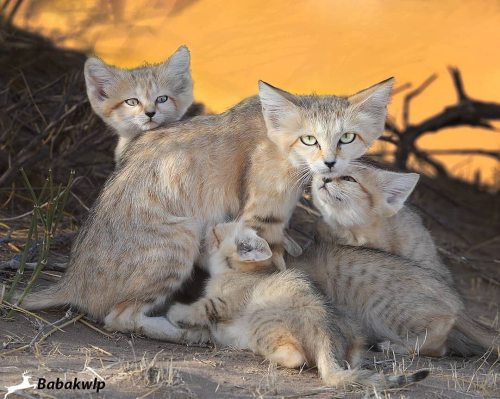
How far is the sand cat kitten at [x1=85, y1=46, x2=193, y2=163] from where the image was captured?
16.7 feet

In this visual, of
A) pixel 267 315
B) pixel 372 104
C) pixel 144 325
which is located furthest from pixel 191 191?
pixel 372 104

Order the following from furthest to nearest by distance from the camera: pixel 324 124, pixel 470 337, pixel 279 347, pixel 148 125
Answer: pixel 148 125
pixel 470 337
pixel 324 124
pixel 279 347

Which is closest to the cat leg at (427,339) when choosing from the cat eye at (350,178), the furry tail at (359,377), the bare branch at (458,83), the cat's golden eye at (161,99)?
the furry tail at (359,377)

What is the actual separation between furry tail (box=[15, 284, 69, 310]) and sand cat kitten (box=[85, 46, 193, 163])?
1.01m

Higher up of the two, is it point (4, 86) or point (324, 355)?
point (4, 86)

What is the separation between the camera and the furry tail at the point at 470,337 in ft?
14.9

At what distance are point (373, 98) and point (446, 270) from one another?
1568 millimetres

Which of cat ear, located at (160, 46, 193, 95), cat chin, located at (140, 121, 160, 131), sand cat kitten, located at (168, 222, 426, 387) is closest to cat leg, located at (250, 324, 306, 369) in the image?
sand cat kitten, located at (168, 222, 426, 387)

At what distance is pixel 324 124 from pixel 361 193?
772mm

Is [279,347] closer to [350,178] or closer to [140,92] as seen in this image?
[350,178]

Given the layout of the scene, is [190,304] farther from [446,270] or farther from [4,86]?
[4,86]

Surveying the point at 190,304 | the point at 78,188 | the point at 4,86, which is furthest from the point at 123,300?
the point at 4,86

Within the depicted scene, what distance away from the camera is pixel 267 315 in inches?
160

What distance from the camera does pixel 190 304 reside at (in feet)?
14.7
